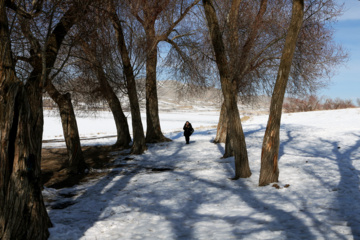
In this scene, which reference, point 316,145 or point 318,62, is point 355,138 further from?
point 318,62

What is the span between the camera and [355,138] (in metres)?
14.7

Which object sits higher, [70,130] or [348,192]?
[70,130]

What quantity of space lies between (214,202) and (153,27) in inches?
443

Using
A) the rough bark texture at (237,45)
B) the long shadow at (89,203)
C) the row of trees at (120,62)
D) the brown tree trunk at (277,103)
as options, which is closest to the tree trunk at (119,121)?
the row of trees at (120,62)

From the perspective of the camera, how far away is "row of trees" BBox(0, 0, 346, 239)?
15.7 feet

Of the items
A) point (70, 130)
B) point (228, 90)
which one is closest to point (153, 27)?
point (70, 130)

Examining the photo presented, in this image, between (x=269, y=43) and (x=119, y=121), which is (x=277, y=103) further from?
(x=119, y=121)

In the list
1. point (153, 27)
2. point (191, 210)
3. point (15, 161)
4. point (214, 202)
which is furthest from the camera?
point (153, 27)

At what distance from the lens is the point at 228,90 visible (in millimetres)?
8625

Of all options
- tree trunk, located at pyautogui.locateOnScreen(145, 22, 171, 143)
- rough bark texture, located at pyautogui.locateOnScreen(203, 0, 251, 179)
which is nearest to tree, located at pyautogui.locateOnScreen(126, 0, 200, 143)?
tree trunk, located at pyautogui.locateOnScreen(145, 22, 171, 143)

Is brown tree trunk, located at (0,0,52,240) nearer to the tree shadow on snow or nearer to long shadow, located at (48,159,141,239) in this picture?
long shadow, located at (48,159,141,239)

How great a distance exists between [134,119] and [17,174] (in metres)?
10.3

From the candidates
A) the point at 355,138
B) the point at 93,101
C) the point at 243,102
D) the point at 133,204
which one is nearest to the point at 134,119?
the point at 93,101

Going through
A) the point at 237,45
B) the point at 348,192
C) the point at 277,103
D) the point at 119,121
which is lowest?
the point at 348,192
